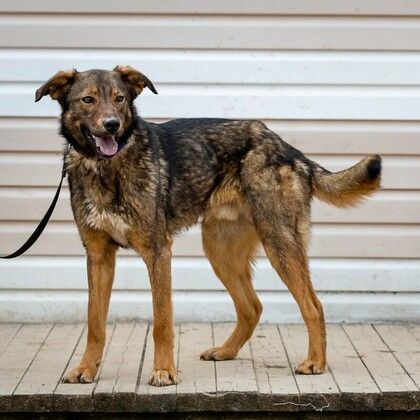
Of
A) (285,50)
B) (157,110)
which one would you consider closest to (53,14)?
(157,110)

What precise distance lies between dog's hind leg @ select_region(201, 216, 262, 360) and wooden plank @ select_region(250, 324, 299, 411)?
0.19 meters

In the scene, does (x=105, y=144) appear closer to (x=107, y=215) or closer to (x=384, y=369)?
(x=107, y=215)

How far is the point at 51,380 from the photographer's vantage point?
576 cm

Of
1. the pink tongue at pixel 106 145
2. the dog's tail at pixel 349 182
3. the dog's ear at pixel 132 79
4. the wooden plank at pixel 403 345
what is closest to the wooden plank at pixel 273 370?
the wooden plank at pixel 403 345

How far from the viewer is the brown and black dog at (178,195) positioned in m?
5.70

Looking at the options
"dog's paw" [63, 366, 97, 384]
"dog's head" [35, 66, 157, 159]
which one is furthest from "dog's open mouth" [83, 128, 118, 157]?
"dog's paw" [63, 366, 97, 384]

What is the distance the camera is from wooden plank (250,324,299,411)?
545cm

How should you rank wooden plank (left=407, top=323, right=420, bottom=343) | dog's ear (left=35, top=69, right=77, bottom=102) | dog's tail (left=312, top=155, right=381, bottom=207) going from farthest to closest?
1. wooden plank (left=407, top=323, right=420, bottom=343)
2. dog's tail (left=312, top=155, right=381, bottom=207)
3. dog's ear (left=35, top=69, right=77, bottom=102)

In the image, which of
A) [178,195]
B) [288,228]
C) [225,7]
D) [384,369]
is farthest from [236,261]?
[225,7]

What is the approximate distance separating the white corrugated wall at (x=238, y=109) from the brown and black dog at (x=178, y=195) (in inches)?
41.0

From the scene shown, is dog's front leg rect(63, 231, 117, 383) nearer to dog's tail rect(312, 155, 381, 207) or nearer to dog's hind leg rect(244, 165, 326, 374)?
dog's hind leg rect(244, 165, 326, 374)

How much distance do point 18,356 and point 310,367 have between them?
5.18 ft

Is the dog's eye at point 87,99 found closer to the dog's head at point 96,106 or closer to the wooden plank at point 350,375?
the dog's head at point 96,106

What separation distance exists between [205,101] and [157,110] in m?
0.30
